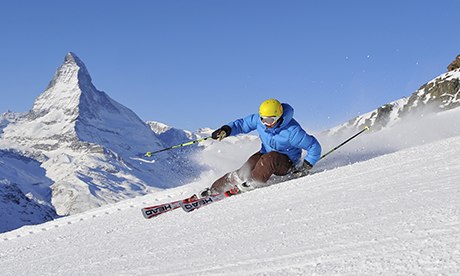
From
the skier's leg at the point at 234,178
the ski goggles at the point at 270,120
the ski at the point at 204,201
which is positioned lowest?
the ski at the point at 204,201

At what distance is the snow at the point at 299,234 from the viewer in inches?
135

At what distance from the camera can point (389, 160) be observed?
797 cm

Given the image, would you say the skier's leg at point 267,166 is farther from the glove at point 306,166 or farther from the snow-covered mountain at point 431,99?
the snow-covered mountain at point 431,99

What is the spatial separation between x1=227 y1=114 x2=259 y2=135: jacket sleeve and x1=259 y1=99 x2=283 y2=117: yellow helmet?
773 millimetres

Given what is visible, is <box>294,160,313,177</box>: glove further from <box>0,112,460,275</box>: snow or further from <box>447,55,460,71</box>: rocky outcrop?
<box>447,55,460,71</box>: rocky outcrop

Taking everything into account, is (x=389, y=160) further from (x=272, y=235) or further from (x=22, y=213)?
(x=22, y=213)

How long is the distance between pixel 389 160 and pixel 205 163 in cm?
608

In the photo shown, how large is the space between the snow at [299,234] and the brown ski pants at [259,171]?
60cm

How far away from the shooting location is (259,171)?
27.6ft

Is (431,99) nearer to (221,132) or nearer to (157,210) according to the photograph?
(221,132)

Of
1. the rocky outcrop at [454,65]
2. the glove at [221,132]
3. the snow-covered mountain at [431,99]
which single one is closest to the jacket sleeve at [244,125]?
the glove at [221,132]

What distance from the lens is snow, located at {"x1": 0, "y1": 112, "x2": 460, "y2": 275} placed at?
3.44m

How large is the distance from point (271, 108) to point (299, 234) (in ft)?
13.5

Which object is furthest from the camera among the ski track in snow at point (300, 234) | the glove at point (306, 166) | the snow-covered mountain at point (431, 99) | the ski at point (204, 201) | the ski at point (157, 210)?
the snow-covered mountain at point (431, 99)
